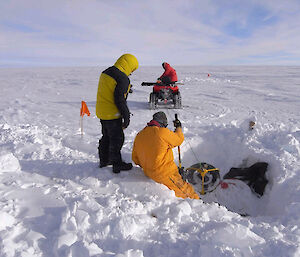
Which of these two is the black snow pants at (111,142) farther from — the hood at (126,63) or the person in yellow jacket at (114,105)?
the hood at (126,63)

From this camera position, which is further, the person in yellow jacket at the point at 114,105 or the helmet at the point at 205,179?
the helmet at the point at 205,179

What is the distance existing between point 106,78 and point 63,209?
63.8 inches

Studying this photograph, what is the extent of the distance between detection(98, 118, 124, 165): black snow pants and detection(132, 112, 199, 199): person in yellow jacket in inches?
11.8

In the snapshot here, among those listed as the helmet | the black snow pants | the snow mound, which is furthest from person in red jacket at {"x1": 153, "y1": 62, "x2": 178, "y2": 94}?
the snow mound

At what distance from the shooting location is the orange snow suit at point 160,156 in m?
2.87

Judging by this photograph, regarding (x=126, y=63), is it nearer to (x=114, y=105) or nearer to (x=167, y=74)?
(x=114, y=105)

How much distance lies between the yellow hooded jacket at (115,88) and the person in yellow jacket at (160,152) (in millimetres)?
428

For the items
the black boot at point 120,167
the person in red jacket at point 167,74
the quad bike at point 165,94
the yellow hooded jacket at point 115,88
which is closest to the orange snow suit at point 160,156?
the black boot at point 120,167

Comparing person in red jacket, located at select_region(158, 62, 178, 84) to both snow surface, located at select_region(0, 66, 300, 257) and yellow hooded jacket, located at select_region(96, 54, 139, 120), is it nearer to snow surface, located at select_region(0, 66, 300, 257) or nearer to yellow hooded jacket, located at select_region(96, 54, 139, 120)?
snow surface, located at select_region(0, 66, 300, 257)

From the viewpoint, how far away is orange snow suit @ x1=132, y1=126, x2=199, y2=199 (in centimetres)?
287

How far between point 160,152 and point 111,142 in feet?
2.65

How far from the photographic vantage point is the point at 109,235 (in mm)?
1951

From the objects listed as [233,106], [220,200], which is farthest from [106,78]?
[233,106]

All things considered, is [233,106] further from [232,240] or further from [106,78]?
[232,240]
